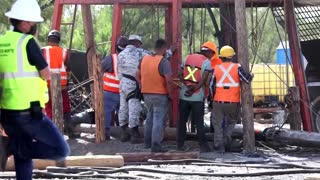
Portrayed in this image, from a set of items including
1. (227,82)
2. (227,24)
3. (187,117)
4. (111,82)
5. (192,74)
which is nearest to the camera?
(227,82)

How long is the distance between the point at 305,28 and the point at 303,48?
0.43 m

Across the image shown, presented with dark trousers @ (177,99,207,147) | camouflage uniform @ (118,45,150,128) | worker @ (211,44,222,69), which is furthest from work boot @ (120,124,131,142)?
worker @ (211,44,222,69)

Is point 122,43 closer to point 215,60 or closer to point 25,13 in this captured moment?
point 215,60

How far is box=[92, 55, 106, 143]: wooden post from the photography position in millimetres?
14002

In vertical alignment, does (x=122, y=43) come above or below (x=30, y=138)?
above

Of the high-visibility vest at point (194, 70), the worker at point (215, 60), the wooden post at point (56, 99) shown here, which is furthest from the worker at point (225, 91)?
the wooden post at point (56, 99)

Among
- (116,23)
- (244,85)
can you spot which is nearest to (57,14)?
(116,23)

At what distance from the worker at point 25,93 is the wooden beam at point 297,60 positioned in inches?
297

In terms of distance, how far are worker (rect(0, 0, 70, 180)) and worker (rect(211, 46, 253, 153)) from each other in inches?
213

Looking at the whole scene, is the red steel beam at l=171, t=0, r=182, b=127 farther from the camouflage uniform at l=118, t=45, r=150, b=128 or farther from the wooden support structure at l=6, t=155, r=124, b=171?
the wooden support structure at l=6, t=155, r=124, b=171

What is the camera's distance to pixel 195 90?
13.1 metres

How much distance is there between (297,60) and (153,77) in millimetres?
3234

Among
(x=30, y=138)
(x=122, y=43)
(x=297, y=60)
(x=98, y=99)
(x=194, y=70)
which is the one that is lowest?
(x=30, y=138)

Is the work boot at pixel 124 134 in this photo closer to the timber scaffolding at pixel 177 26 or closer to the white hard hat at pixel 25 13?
the timber scaffolding at pixel 177 26
